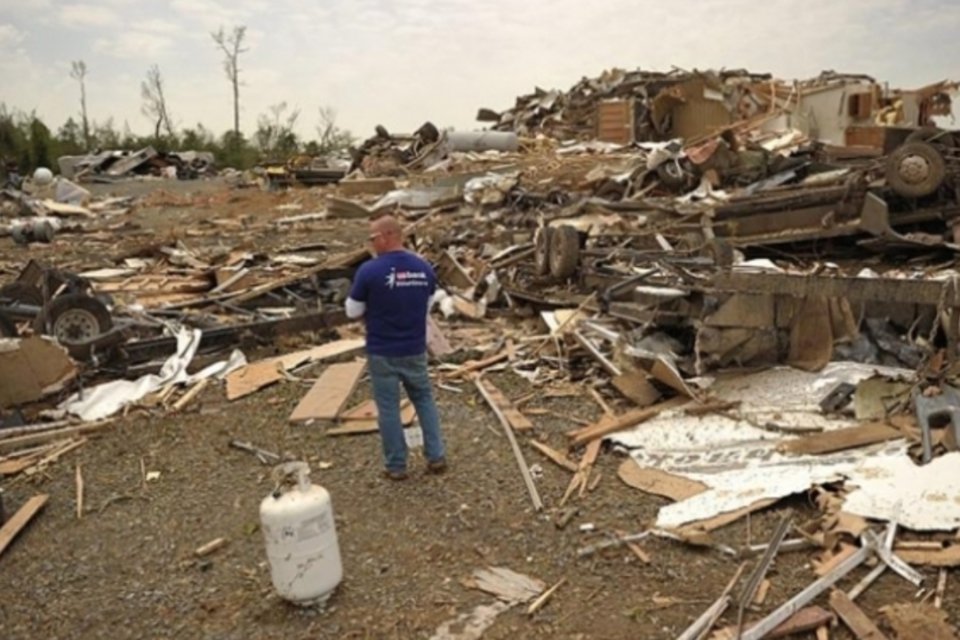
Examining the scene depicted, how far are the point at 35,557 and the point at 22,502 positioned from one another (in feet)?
2.63

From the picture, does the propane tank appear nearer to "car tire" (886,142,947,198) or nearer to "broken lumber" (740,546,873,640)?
"broken lumber" (740,546,873,640)

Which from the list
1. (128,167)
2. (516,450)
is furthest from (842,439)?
(128,167)

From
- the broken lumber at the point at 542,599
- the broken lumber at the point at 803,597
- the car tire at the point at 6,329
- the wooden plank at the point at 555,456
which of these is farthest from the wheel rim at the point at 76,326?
the broken lumber at the point at 803,597

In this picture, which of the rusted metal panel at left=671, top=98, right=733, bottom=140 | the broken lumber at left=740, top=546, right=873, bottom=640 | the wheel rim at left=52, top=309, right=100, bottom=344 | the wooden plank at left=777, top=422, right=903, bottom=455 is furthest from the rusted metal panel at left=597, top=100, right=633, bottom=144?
the broken lumber at left=740, top=546, right=873, bottom=640

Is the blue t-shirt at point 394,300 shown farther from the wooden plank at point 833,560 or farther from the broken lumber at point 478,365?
the wooden plank at point 833,560

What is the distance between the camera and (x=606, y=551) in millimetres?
4188

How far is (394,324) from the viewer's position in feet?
16.2

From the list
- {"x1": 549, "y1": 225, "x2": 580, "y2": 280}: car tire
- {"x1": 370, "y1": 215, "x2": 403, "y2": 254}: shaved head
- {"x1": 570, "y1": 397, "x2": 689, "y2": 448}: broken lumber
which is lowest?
{"x1": 570, "y1": 397, "x2": 689, "y2": 448}: broken lumber

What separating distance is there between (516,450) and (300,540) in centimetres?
214

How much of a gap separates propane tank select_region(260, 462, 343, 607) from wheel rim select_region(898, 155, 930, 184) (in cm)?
930

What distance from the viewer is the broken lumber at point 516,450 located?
15.8 ft

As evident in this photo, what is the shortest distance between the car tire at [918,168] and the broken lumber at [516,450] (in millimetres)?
6677

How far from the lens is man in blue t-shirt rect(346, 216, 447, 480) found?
192 inches

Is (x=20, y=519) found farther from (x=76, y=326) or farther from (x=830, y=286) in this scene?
(x=830, y=286)
